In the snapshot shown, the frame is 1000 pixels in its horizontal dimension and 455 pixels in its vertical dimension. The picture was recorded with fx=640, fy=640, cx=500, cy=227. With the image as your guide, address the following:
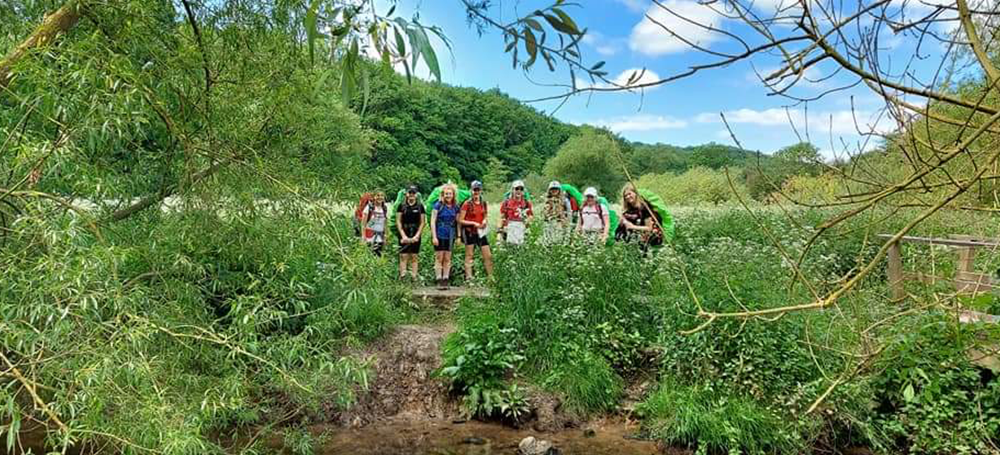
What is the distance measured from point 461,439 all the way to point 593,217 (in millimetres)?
3446

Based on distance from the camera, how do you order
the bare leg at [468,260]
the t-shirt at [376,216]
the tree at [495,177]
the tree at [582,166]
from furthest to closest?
1. the tree at [582,166]
2. the tree at [495,177]
3. the bare leg at [468,260]
4. the t-shirt at [376,216]

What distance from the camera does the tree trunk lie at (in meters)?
2.29

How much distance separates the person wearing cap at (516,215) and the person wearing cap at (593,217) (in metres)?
0.67

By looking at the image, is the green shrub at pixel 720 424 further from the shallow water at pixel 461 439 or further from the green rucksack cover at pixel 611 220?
the green rucksack cover at pixel 611 220

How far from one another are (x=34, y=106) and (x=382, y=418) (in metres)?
4.92

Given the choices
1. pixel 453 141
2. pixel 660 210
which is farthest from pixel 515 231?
pixel 453 141

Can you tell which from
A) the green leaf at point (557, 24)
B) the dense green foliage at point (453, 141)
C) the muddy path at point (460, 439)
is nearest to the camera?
the green leaf at point (557, 24)

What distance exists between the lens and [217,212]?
3520 mm

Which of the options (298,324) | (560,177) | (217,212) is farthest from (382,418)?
(560,177)

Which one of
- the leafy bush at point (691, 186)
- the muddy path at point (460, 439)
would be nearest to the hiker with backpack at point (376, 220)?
the muddy path at point (460, 439)

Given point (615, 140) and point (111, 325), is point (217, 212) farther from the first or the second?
point (615, 140)

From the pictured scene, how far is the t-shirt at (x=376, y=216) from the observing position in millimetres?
8367

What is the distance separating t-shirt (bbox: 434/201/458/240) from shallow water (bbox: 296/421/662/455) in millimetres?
2749

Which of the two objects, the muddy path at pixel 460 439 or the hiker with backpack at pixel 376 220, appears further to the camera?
the hiker with backpack at pixel 376 220
